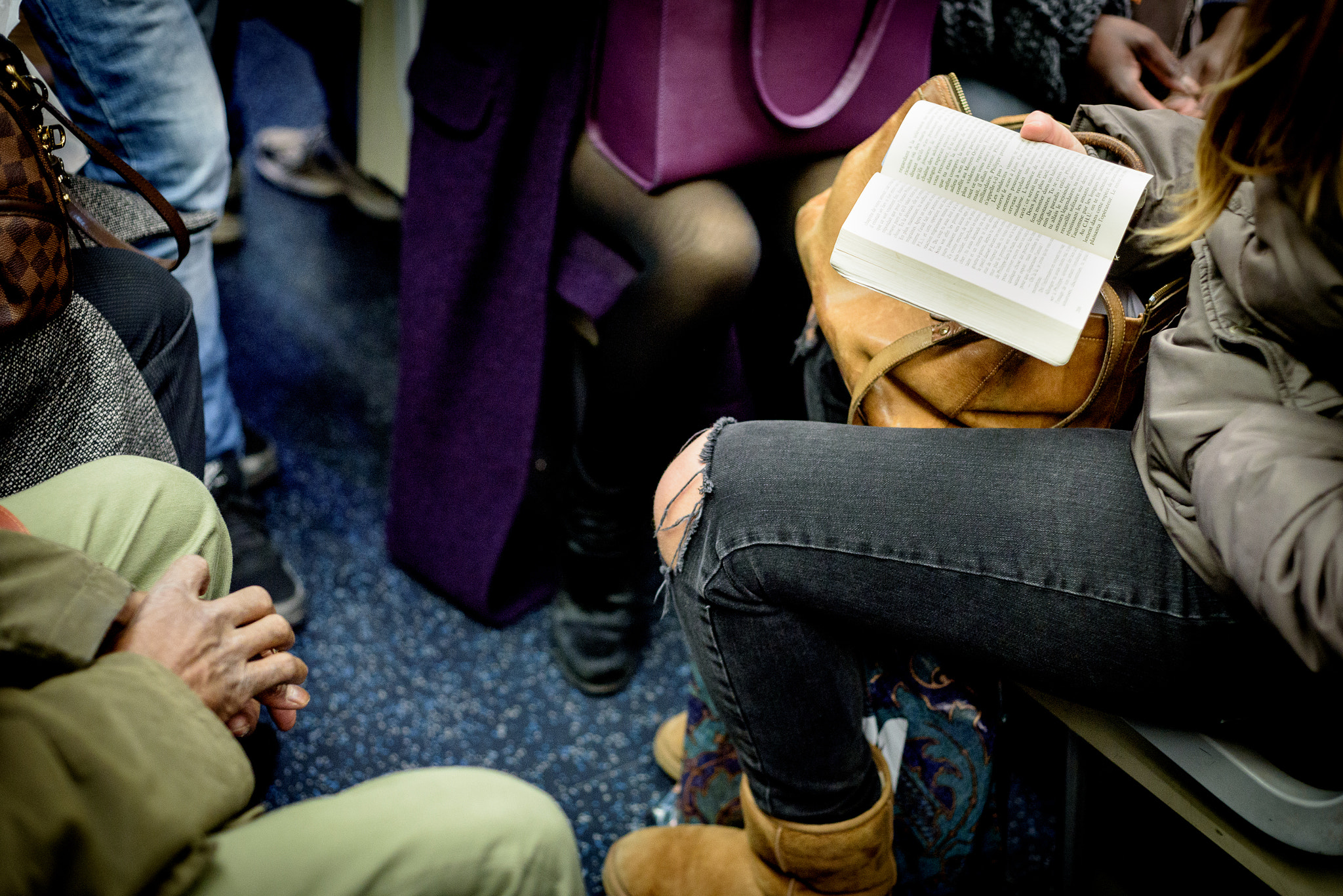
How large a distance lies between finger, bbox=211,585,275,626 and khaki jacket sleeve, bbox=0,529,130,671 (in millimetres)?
80

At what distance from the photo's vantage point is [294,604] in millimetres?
1212

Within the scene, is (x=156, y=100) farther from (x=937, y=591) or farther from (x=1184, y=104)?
(x=1184, y=104)

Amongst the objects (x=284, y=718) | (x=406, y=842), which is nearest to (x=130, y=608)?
(x=284, y=718)

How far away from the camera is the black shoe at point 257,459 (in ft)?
4.58

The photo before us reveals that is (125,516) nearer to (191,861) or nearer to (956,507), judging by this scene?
(191,861)

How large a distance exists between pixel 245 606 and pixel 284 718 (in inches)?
4.0

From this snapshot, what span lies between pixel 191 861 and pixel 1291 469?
666mm

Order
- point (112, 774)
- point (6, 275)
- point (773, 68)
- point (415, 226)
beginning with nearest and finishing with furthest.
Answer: point (112, 774) → point (6, 275) → point (773, 68) → point (415, 226)

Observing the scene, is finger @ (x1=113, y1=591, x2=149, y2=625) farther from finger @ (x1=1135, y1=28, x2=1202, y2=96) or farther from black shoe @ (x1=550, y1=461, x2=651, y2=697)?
finger @ (x1=1135, y1=28, x2=1202, y2=96)

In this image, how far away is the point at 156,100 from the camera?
1026 millimetres

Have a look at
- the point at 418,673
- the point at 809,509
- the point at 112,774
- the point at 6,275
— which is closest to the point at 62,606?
the point at 112,774

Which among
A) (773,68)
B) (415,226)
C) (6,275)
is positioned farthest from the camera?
(415,226)

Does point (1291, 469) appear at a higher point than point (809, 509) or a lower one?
higher

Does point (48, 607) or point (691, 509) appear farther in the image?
point (691, 509)
